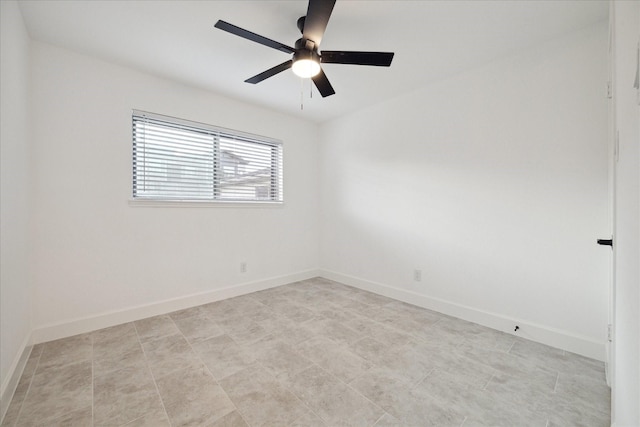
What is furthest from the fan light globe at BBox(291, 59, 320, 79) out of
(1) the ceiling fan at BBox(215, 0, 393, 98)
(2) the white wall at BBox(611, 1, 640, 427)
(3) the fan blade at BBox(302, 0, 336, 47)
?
(2) the white wall at BBox(611, 1, 640, 427)

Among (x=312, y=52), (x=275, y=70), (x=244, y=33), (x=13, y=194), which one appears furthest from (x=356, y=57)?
(x=13, y=194)

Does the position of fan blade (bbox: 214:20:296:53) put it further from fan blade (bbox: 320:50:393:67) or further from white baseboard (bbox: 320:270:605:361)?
white baseboard (bbox: 320:270:605:361)

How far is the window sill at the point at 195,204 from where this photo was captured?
8.79ft

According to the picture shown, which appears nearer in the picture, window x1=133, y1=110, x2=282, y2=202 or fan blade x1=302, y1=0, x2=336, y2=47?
fan blade x1=302, y1=0, x2=336, y2=47

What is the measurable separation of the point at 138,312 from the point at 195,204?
1224 millimetres

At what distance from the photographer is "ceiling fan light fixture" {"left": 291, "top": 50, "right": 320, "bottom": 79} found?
1.86 metres

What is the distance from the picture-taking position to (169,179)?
2893 millimetres

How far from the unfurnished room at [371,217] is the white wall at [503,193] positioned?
2 centimetres

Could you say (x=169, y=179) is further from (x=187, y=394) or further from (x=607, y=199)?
(x=607, y=199)

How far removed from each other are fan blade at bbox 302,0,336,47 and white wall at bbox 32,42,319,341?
186 cm

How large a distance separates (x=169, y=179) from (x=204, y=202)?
43 cm

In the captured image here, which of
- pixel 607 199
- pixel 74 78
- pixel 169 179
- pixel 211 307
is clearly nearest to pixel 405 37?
pixel 607 199

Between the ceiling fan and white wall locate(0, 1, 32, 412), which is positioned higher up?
the ceiling fan

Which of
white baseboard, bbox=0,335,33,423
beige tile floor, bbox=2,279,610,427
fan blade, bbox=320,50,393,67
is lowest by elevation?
beige tile floor, bbox=2,279,610,427
